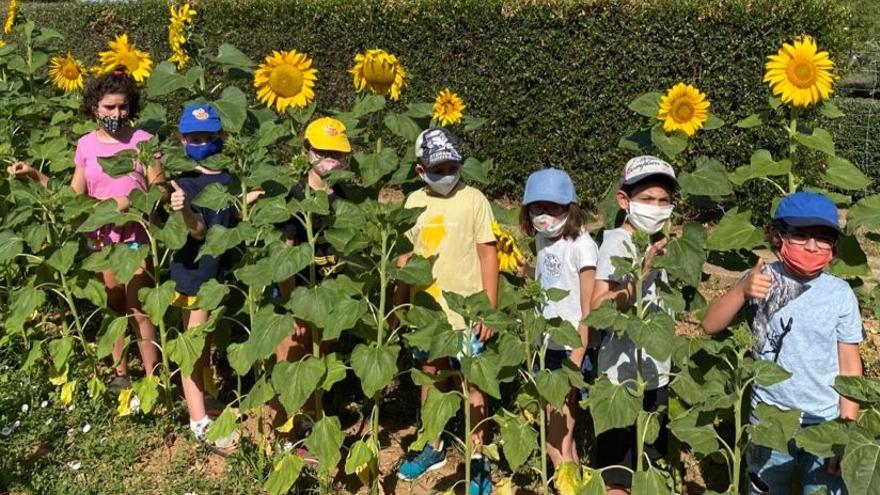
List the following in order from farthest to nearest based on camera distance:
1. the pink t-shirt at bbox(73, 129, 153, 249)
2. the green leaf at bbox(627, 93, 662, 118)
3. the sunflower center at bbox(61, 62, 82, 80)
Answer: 1. the sunflower center at bbox(61, 62, 82, 80)
2. the pink t-shirt at bbox(73, 129, 153, 249)
3. the green leaf at bbox(627, 93, 662, 118)

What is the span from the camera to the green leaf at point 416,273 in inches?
95.9

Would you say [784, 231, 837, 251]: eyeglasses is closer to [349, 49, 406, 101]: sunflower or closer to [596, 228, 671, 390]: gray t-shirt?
[596, 228, 671, 390]: gray t-shirt

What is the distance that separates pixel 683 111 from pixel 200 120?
178cm

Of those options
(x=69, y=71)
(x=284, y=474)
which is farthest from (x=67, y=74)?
(x=284, y=474)

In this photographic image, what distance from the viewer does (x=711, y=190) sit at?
7.58 ft

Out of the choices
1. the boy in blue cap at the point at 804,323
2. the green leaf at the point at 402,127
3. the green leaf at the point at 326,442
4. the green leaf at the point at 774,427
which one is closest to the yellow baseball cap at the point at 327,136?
the green leaf at the point at 402,127

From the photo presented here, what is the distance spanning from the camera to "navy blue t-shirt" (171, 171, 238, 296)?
10.2 feet

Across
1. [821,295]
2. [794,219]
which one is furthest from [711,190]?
[821,295]

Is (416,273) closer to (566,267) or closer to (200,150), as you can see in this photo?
(566,267)

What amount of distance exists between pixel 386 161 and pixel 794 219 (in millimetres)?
1516

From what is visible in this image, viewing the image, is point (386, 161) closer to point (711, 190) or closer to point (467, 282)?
point (467, 282)

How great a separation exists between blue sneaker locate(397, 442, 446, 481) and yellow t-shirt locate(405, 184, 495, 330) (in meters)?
0.55

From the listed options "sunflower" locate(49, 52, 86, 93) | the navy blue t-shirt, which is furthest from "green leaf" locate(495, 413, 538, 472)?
"sunflower" locate(49, 52, 86, 93)

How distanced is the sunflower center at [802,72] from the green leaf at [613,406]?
1068 mm
